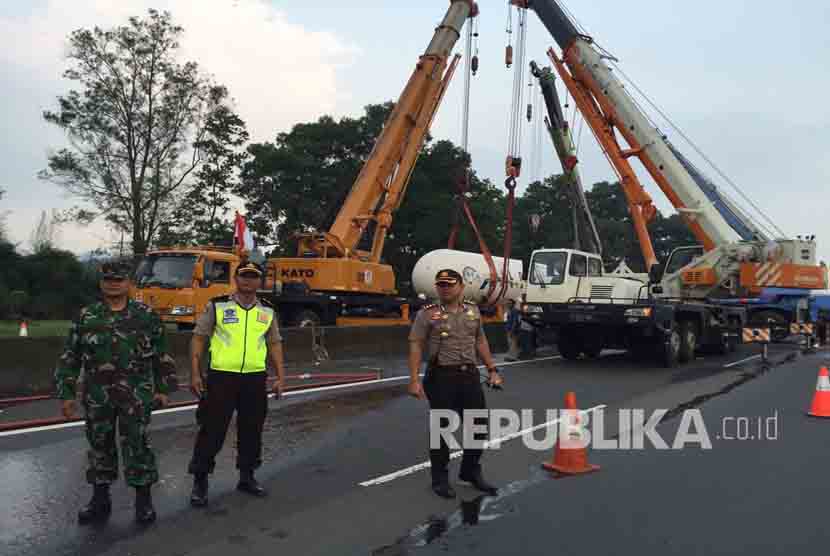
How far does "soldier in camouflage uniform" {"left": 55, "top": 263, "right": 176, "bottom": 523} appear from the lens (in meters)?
4.56

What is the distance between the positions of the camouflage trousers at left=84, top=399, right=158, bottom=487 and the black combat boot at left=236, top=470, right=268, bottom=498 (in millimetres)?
752

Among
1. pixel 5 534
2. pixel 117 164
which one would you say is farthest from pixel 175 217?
pixel 5 534

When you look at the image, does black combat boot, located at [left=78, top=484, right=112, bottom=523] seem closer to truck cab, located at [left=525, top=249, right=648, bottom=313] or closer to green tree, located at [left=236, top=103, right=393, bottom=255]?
truck cab, located at [left=525, top=249, right=648, bottom=313]

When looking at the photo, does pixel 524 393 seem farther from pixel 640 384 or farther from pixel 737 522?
pixel 737 522

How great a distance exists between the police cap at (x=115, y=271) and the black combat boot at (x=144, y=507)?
1380 millimetres

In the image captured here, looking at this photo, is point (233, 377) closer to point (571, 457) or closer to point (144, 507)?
point (144, 507)

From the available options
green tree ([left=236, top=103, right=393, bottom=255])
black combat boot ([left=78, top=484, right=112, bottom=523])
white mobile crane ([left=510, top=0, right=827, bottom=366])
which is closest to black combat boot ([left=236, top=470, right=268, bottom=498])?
black combat boot ([left=78, top=484, right=112, bottom=523])

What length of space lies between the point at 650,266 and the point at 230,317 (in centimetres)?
1537

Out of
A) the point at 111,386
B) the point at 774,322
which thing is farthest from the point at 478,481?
the point at 774,322

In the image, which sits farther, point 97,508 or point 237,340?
point 237,340

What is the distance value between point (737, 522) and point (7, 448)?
247 inches

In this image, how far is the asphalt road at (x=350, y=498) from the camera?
4309mm

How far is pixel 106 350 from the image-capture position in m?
4.57

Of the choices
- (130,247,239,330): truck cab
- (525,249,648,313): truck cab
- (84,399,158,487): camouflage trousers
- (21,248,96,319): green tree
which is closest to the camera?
(84,399,158,487): camouflage trousers
